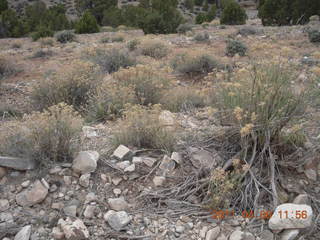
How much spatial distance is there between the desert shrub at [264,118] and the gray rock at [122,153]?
1.07 m

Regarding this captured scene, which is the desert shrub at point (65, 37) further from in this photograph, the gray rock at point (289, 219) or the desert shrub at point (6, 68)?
the gray rock at point (289, 219)

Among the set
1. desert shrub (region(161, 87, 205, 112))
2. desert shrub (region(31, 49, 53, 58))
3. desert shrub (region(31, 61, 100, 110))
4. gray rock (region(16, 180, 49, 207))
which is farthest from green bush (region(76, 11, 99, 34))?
gray rock (region(16, 180, 49, 207))

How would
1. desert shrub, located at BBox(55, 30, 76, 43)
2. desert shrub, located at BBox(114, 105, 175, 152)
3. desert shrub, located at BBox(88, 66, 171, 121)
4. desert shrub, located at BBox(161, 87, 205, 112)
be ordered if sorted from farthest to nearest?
desert shrub, located at BBox(55, 30, 76, 43), desert shrub, located at BBox(161, 87, 205, 112), desert shrub, located at BBox(88, 66, 171, 121), desert shrub, located at BBox(114, 105, 175, 152)

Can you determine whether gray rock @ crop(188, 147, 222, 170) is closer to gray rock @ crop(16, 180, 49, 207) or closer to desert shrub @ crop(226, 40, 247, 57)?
gray rock @ crop(16, 180, 49, 207)

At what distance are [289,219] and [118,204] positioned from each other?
4.75 ft

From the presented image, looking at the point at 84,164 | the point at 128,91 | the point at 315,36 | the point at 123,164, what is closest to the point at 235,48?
the point at 315,36

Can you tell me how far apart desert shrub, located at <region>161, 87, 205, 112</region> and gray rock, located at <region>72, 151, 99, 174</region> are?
7.41 ft

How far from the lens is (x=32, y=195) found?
2721 mm

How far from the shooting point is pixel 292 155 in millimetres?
3068

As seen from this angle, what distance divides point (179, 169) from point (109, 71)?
5560 mm

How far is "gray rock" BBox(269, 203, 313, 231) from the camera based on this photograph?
247 centimetres

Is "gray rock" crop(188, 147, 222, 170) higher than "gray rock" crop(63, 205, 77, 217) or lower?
higher

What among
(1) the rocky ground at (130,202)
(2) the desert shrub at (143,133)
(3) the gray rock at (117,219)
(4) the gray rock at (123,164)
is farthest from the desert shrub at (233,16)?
(3) the gray rock at (117,219)

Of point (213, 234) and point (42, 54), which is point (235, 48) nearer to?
point (42, 54)
